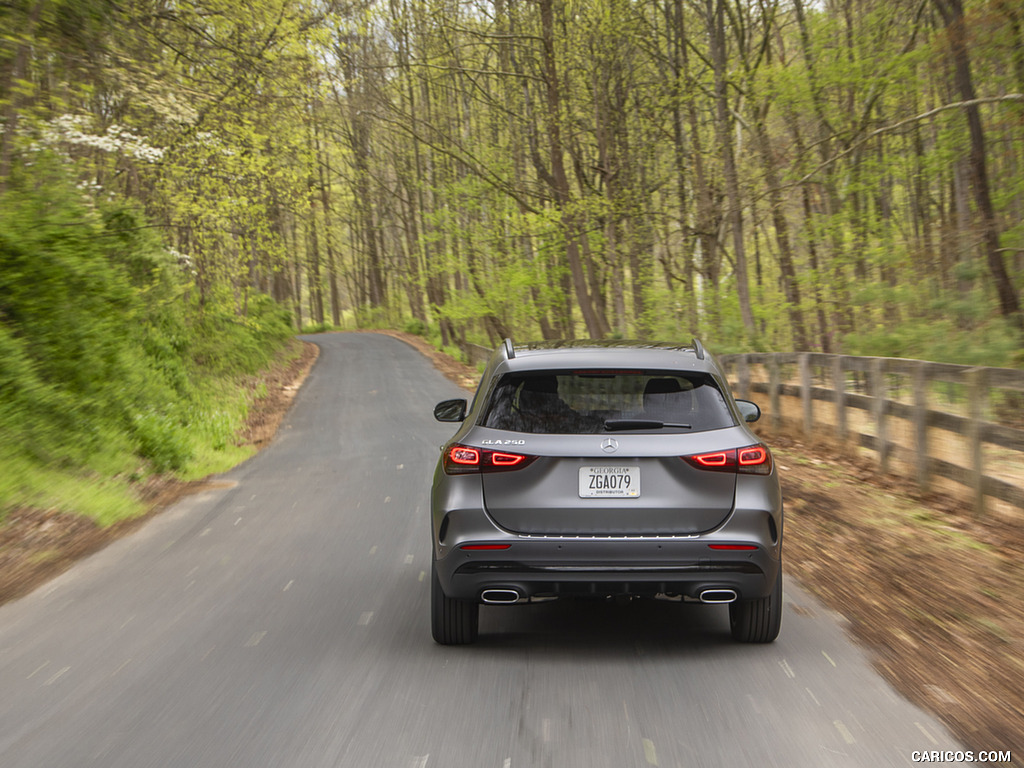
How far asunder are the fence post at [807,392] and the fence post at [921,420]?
3.28m

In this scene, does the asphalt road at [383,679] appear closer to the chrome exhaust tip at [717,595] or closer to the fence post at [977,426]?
the chrome exhaust tip at [717,595]

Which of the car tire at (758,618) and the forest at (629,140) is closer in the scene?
the car tire at (758,618)

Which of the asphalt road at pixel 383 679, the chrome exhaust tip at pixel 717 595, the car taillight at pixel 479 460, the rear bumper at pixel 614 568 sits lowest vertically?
the asphalt road at pixel 383 679

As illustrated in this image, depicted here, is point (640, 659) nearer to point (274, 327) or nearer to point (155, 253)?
point (155, 253)

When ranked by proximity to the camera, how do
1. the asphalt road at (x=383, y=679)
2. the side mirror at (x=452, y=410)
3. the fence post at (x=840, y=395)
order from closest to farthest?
the asphalt road at (x=383, y=679) → the side mirror at (x=452, y=410) → the fence post at (x=840, y=395)

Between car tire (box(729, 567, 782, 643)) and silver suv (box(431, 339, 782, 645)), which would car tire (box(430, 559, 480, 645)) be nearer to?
silver suv (box(431, 339, 782, 645))

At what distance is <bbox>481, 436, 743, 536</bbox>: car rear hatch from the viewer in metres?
4.48

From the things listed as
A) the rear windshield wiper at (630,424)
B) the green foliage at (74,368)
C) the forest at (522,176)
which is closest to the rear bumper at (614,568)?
the rear windshield wiper at (630,424)

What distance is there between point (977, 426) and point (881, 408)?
2.15 metres

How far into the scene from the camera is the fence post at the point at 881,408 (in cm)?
996

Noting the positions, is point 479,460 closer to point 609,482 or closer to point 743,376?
point 609,482

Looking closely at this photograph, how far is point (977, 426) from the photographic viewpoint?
26.0ft

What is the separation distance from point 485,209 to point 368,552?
22.7 meters

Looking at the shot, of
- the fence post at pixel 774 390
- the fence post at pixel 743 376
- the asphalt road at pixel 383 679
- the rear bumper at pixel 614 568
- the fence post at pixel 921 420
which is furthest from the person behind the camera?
the fence post at pixel 743 376
